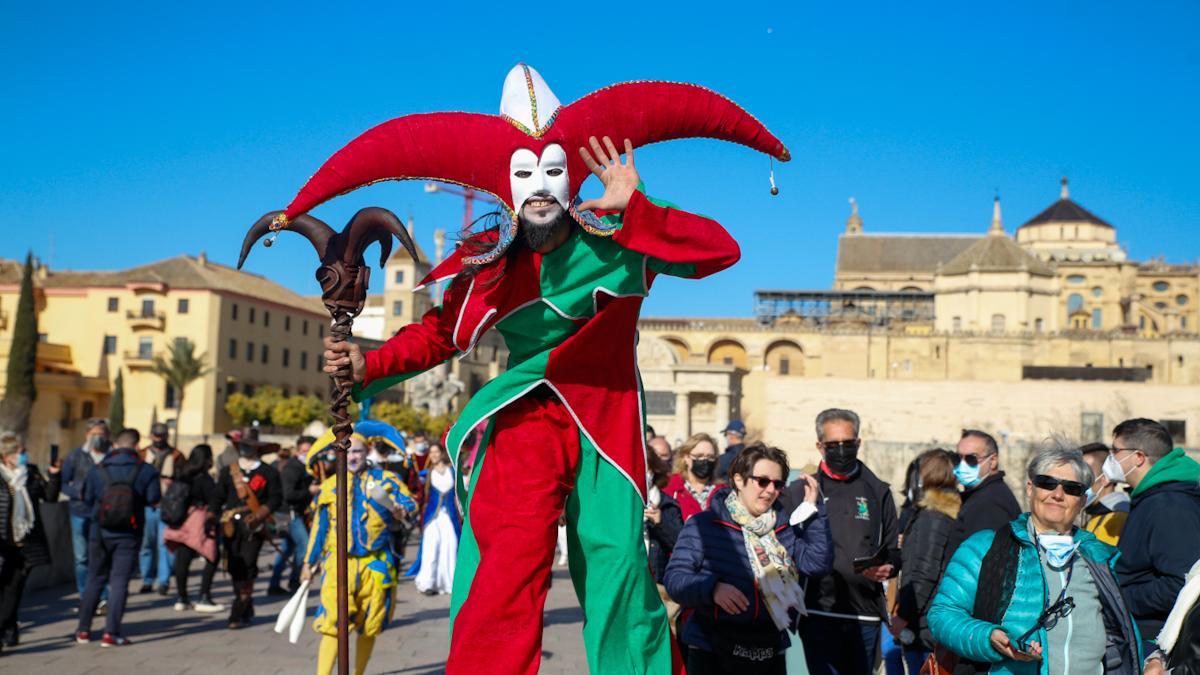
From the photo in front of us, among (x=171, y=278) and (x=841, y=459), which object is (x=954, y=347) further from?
(x=841, y=459)

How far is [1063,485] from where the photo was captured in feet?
14.5

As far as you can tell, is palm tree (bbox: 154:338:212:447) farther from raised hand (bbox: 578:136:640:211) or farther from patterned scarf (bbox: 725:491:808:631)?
raised hand (bbox: 578:136:640:211)

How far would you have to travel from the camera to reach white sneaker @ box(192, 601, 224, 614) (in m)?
12.4

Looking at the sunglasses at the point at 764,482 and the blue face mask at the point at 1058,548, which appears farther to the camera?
the sunglasses at the point at 764,482

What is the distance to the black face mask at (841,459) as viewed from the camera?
6594 mm

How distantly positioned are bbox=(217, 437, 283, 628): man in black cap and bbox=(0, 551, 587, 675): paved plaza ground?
35cm

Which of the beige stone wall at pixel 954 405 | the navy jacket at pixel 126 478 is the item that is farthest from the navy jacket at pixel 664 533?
the beige stone wall at pixel 954 405

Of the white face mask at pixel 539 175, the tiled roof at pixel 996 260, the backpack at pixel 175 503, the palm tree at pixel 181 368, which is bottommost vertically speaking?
the backpack at pixel 175 503

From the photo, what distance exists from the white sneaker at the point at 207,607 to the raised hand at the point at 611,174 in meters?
9.32

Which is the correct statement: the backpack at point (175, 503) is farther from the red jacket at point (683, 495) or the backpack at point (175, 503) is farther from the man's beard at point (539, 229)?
the man's beard at point (539, 229)

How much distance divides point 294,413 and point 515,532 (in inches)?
2643

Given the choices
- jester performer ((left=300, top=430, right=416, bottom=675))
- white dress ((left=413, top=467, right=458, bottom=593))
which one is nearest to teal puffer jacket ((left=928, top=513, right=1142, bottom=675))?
jester performer ((left=300, top=430, right=416, bottom=675))

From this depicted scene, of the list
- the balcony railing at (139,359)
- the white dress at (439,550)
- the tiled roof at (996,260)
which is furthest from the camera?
the tiled roof at (996,260)

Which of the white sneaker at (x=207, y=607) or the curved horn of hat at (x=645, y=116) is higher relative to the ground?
the curved horn of hat at (x=645, y=116)
